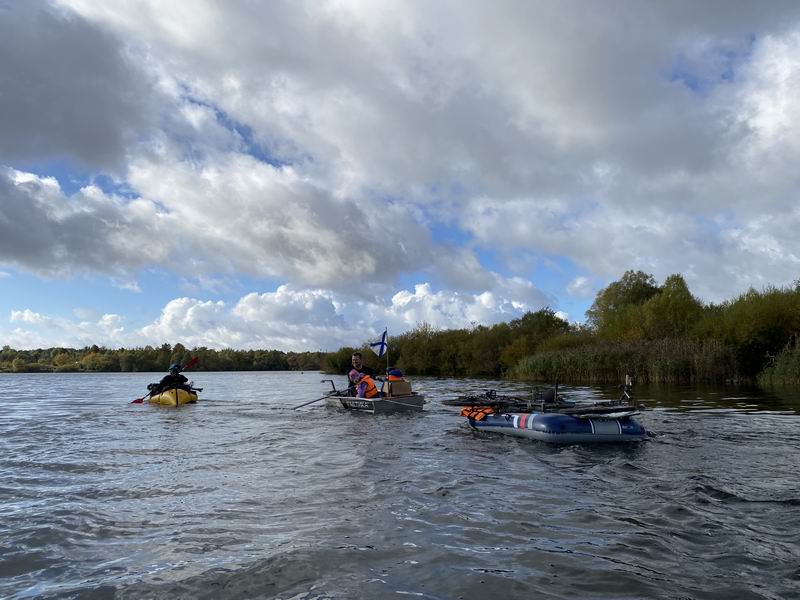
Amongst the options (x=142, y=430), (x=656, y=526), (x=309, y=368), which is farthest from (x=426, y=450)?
(x=309, y=368)

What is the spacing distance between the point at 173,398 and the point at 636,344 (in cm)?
2657

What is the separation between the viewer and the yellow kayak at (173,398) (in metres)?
22.3

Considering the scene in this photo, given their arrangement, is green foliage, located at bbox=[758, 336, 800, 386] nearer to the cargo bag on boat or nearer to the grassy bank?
the grassy bank

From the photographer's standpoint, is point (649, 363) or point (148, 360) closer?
point (649, 363)

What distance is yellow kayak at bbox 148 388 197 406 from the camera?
73.2 ft

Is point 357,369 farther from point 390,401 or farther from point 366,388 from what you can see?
point 390,401

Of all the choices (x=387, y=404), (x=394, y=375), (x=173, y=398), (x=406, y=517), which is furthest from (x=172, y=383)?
(x=406, y=517)

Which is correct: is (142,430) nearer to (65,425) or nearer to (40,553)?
(65,425)

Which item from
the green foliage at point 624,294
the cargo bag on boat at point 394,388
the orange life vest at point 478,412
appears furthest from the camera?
the green foliage at point 624,294

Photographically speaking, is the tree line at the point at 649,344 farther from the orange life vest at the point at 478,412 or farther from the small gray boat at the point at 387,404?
the small gray boat at the point at 387,404

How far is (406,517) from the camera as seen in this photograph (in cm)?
638

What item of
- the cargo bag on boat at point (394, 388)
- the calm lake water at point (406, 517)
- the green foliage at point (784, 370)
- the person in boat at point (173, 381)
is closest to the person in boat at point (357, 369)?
the cargo bag on boat at point (394, 388)

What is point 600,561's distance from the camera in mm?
4871

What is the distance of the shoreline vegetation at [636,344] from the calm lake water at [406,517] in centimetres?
1486
